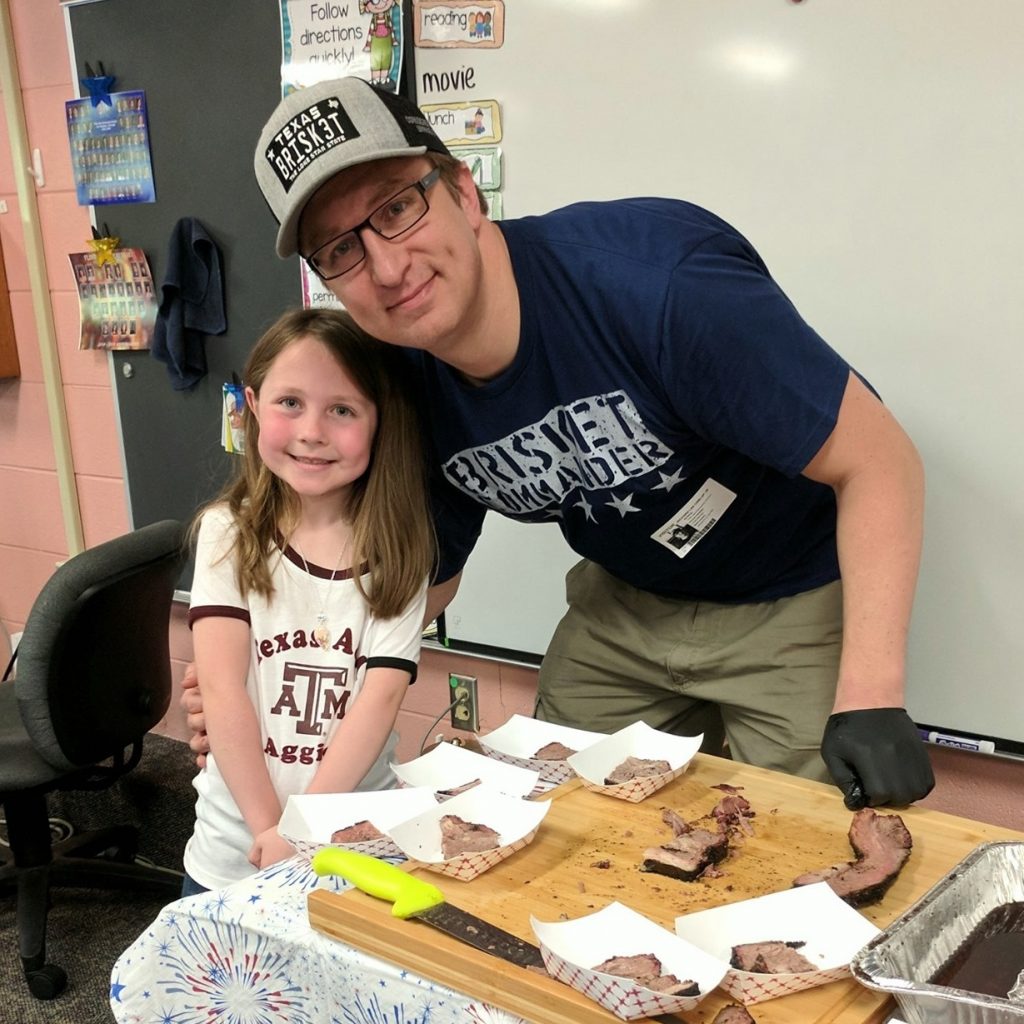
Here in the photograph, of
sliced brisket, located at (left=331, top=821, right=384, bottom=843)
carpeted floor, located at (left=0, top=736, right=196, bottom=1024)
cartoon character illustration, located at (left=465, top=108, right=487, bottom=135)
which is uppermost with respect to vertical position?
cartoon character illustration, located at (left=465, top=108, right=487, bottom=135)

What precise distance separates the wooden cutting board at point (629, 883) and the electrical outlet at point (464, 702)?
4.01 ft

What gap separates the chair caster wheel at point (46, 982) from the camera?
6.81ft

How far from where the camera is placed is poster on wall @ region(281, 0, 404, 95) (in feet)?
6.56

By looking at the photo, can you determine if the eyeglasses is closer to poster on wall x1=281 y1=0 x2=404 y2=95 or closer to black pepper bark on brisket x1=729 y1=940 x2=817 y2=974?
black pepper bark on brisket x1=729 y1=940 x2=817 y2=974

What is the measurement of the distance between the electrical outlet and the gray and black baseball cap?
1334 millimetres

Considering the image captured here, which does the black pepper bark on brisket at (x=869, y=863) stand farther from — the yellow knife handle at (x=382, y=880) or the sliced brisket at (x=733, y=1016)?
the yellow knife handle at (x=382, y=880)

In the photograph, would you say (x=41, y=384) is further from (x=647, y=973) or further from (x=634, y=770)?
(x=647, y=973)

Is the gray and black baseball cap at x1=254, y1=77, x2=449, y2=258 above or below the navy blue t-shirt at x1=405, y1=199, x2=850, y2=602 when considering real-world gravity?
above

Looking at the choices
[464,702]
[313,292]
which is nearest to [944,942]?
[464,702]

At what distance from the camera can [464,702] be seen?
2287 mm

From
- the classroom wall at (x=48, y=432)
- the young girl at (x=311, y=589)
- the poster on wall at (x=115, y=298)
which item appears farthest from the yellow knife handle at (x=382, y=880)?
the poster on wall at (x=115, y=298)

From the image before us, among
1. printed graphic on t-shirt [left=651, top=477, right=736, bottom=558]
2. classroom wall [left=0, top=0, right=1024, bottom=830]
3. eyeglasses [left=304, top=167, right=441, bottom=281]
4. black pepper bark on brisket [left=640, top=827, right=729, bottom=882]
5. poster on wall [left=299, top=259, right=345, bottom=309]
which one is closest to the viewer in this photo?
black pepper bark on brisket [left=640, top=827, right=729, bottom=882]

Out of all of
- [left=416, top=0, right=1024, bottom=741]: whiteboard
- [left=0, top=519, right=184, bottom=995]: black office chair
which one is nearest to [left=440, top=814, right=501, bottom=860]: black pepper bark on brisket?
[left=416, top=0, right=1024, bottom=741]: whiteboard

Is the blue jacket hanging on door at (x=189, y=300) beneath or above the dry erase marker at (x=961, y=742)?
above
